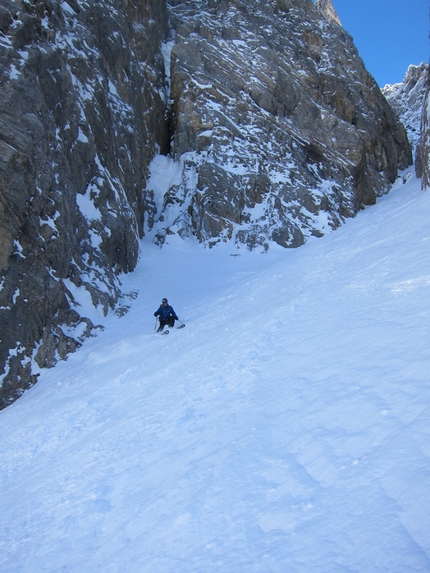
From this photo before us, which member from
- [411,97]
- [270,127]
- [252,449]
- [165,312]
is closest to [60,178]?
[165,312]

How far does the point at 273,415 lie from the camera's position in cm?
482

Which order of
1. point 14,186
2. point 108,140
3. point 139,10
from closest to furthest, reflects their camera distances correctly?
point 14,186 → point 108,140 → point 139,10

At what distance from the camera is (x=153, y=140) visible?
30.4 m

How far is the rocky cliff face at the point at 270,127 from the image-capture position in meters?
27.1

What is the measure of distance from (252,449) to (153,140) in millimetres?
29219

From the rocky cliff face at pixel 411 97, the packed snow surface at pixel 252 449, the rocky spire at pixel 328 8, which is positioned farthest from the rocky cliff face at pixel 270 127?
the rocky spire at pixel 328 8

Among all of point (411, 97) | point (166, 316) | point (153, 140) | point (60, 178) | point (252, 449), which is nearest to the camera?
point (252, 449)

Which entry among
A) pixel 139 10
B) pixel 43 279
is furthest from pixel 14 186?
pixel 139 10

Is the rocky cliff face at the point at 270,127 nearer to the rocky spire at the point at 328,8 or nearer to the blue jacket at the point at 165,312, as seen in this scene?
the blue jacket at the point at 165,312

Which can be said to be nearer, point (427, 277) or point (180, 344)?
point (427, 277)

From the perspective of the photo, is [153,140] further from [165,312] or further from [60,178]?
[165,312]

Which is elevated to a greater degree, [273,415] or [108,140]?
[108,140]

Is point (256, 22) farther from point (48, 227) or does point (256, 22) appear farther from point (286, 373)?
point (286, 373)

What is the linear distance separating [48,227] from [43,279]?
1.88 metres
